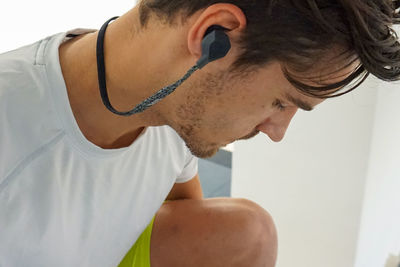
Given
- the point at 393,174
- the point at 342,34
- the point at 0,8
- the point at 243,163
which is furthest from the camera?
the point at 0,8

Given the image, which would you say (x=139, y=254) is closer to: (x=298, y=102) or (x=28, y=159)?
(x=28, y=159)

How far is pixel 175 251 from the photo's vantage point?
3.52 feet

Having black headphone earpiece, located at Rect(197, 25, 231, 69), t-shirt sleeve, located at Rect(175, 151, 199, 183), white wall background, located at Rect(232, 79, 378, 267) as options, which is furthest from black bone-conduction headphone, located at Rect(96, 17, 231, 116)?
white wall background, located at Rect(232, 79, 378, 267)

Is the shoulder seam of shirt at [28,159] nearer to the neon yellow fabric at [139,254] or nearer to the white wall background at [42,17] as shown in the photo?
the neon yellow fabric at [139,254]

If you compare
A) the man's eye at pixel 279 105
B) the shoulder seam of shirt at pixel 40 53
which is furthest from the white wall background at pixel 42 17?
the man's eye at pixel 279 105

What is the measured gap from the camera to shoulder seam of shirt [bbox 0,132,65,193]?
71 centimetres

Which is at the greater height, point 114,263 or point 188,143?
point 188,143

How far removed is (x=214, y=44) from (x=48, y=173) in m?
0.38

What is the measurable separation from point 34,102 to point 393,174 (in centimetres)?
100

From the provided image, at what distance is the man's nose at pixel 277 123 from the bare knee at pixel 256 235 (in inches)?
14.1

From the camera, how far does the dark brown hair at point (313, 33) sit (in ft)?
2.06

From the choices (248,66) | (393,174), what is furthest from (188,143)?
(393,174)

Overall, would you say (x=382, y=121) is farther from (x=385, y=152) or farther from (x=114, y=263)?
(x=114, y=263)

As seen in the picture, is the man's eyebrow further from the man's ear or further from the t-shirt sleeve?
the t-shirt sleeve
